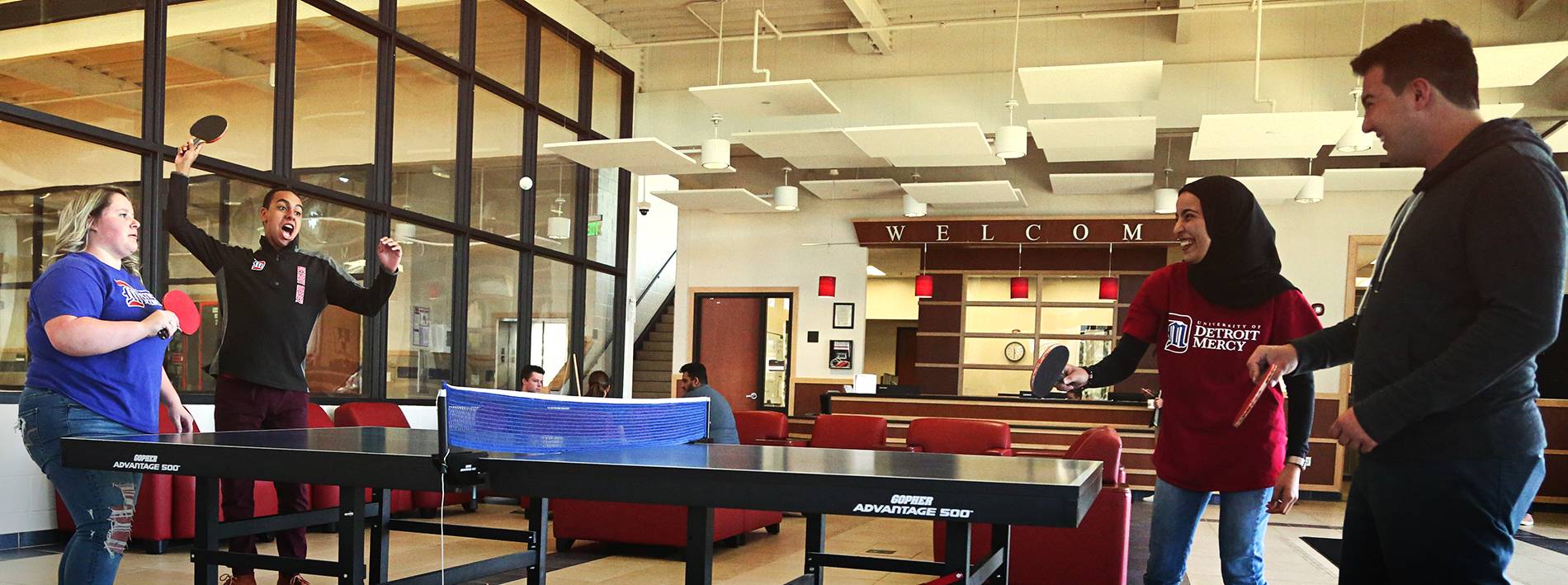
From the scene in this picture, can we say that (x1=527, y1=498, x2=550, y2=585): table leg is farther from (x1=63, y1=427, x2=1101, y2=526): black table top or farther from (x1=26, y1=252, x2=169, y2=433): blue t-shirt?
(x1=26, y1=252, x2=169, y2=433): blue t-shirt

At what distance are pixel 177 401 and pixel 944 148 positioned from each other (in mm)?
6497

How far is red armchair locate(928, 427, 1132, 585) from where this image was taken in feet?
16.1

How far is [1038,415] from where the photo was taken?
10.4 metres

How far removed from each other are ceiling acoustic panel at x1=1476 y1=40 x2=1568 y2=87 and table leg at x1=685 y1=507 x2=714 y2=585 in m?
6.26

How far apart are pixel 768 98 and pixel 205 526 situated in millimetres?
5688

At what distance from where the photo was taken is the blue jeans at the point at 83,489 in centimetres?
292

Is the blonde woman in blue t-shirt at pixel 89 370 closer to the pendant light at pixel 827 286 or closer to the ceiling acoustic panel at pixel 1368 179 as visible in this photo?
the ceiling acoustic panel at pixel 1368 179

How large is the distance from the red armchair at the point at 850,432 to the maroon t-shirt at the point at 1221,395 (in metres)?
5.04

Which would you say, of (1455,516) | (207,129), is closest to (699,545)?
(1455,516)

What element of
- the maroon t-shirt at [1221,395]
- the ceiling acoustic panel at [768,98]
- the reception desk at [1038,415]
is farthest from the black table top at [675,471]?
Answer: the reception desk at [1038,415]

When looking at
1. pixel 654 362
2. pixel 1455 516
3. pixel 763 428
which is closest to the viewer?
pixel 1455 516

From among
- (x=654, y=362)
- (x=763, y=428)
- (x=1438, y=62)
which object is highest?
(x=1438, y=62)

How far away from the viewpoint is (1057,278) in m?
13.9

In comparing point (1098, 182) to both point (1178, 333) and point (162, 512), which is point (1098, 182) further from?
point (1178, 333)
